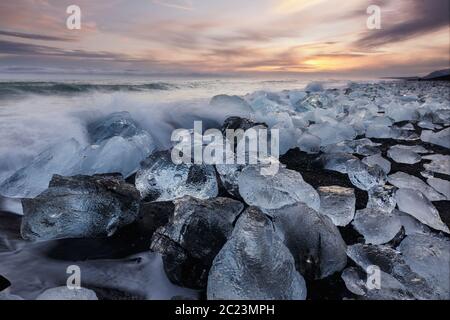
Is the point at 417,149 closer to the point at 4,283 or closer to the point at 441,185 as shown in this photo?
the point at 441,185

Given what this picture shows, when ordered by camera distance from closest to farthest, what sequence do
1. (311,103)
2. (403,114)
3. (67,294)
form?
(67,294)
(403,114)
(311,103)

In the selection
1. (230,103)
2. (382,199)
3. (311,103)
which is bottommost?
(382,199)

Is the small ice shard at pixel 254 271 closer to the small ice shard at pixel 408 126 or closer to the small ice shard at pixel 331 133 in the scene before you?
the small ice shard at pixel 331 133

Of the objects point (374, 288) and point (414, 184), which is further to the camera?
point (414, 184)

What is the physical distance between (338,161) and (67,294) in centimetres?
225

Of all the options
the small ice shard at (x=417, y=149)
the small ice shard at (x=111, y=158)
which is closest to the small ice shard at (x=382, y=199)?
the small ice shard at (x=417, y=149)

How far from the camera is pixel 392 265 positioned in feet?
4.92

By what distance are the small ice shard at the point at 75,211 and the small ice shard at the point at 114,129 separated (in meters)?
1.44

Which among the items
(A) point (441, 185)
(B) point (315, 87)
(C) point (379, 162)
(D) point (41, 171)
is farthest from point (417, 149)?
(B) point (315, 87)

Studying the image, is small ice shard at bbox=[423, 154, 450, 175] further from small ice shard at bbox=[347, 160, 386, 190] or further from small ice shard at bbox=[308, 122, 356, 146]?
small ice shard at bbox=[308, 122, 356, 146]

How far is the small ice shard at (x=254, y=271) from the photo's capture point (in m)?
1.29

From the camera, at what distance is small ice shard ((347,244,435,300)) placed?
138cm

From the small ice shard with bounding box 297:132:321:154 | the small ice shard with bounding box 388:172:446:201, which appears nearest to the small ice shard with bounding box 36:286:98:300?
the small ice shard with bounding box 388:172:446:201

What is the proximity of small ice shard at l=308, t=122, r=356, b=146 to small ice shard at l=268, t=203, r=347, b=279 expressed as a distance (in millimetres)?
2158
